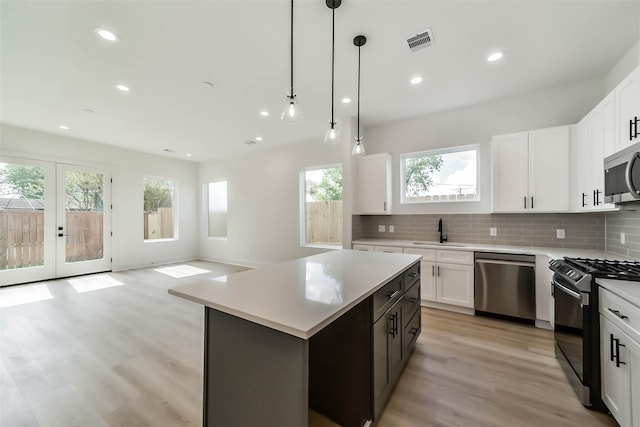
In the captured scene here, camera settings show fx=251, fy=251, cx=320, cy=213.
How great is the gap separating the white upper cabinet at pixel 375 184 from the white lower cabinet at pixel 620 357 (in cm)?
271

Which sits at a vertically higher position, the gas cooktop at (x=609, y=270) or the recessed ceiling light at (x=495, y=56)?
the recessed ceiling light at (x=495, y=56)

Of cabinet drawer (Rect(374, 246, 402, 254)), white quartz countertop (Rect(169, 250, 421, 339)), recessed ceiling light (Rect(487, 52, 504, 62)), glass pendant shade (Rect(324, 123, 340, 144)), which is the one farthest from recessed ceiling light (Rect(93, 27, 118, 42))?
cabinet drawer (Rect(374, 246, 402, 254))

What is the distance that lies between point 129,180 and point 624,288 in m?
7.97

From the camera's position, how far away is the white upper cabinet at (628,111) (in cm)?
189

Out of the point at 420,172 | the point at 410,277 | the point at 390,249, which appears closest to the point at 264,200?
the point at 390,249

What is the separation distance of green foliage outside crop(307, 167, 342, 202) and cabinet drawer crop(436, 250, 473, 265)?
→ 8.33ft

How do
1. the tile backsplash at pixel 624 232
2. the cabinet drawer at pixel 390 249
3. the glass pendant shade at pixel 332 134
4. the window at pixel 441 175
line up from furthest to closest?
the window at pixel 441 175 → the cabinet drawer at pixel 390 249 → the tile backsplash at pixel 624 232 → the glass pendant shade at pixel 332 134

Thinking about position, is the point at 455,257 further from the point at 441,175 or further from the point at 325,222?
the point at 325,222

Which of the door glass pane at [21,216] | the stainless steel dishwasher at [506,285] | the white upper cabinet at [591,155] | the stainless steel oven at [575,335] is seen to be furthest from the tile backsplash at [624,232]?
the door glass pane at [21,216]

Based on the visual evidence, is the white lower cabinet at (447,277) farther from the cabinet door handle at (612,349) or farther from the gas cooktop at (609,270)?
the cabinet door handle at (612,349)

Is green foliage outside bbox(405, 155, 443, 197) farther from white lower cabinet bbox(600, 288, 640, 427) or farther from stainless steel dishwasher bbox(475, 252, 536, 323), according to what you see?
white lower cabinet bbox(600, 288, 640, 427)

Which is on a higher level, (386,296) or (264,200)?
(264,200)

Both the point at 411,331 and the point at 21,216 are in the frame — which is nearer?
the point at 411,331

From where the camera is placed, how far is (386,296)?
171 cm
